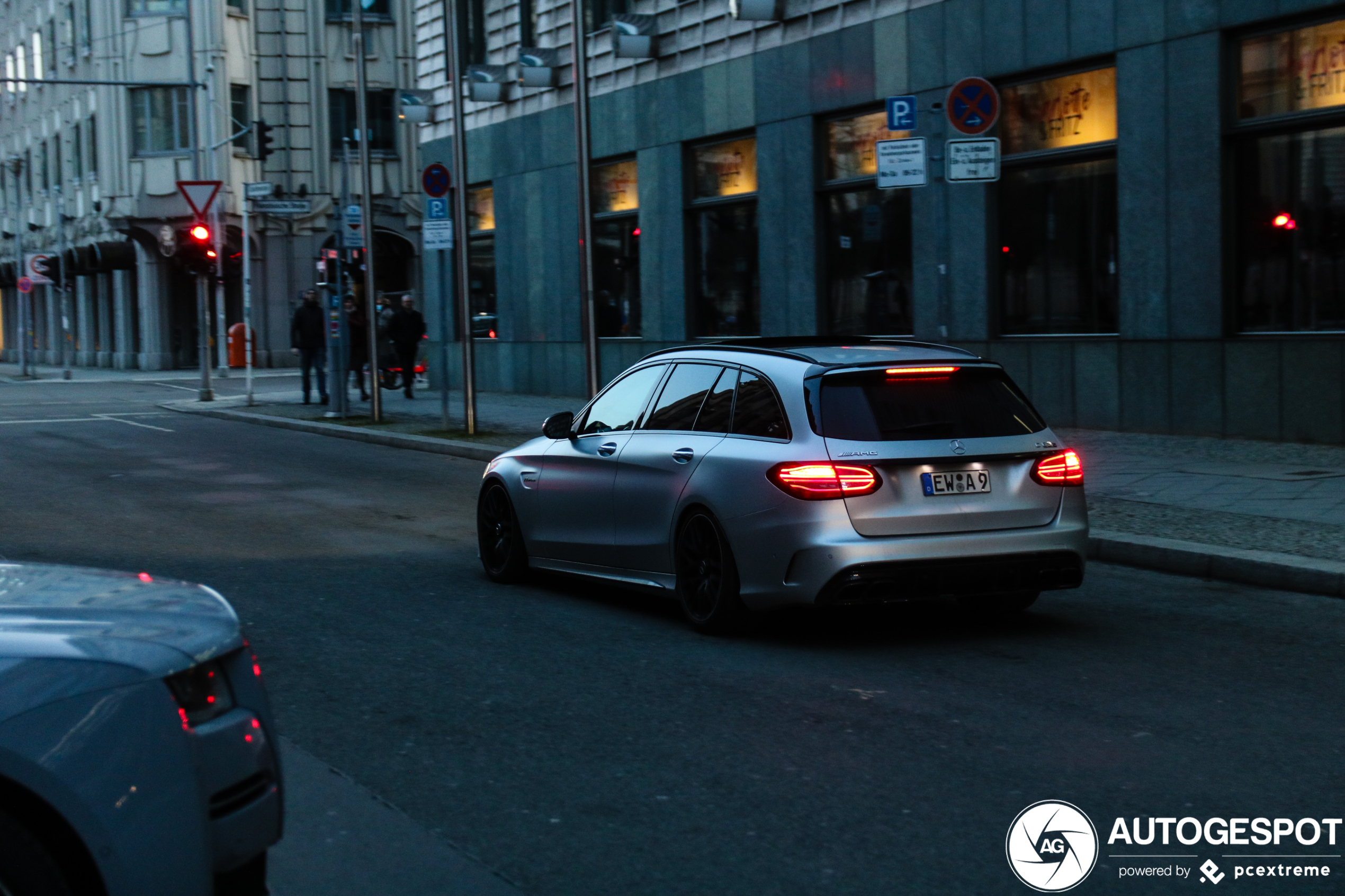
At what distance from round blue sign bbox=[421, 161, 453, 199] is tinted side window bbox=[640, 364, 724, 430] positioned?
1263 cm

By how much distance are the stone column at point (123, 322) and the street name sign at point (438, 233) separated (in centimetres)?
3673

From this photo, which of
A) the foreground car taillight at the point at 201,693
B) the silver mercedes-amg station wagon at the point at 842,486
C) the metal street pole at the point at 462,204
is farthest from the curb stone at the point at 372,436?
the foreground car taillight at the point at 201,693

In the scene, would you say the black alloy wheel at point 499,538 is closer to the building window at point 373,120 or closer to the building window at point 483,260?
the building window at point 483,260

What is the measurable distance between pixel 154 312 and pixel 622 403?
46.4 meters

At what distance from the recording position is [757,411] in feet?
25.8

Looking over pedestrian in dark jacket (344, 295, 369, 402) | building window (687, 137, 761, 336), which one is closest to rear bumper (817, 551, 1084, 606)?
building window (687, 137, 761, 336)

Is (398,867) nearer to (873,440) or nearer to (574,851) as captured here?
(574,851)

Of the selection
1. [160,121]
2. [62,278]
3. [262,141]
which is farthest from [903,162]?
[160,121]

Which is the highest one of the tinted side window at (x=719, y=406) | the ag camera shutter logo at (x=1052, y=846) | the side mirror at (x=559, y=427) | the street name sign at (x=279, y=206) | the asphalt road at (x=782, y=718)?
the street name sign at (x=279, y=206)

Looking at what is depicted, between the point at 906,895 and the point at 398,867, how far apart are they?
54.4 inches

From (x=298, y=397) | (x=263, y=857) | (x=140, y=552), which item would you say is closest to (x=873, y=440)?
(x=263, y=857)

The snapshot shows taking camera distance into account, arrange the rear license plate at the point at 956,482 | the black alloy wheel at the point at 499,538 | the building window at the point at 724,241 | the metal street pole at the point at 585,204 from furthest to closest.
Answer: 1. the building window at the point at 724,241
2. the metal street pole at the point at 585,204
3. the black alloy wheel at the point at 499,538
4. the rear license plate at the point at 956,482

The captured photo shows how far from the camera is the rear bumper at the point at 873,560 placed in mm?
7219

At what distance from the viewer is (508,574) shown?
971 cm
